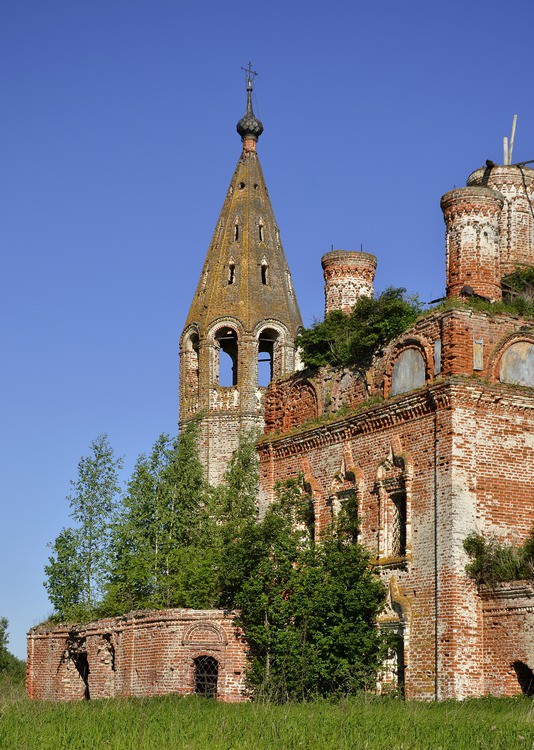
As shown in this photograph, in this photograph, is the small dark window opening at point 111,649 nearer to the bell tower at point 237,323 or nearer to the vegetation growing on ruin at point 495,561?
the vegetation growing on ruin at point 495,561

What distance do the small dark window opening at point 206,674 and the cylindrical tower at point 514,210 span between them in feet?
29.6

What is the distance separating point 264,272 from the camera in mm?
44406

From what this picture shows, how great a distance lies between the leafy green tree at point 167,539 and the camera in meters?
26.9

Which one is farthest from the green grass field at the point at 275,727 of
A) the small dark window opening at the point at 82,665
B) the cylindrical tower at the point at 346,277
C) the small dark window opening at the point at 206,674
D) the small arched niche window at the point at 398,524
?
the cylindrical tower at the point at 346,277

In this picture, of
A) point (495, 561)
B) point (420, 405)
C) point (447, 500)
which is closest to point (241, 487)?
point (420, 405)

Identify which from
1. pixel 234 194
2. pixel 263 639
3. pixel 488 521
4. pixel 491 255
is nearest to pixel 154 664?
pixel 263 639

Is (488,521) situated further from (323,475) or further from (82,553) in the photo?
(82,553)

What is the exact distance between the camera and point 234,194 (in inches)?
1788

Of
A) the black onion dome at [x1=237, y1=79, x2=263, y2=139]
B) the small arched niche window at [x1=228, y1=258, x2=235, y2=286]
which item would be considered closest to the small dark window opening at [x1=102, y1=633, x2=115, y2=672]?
the small arched niche window at [x1=228, y1=258, x2=235, y2=286]

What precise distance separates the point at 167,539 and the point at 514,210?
40.6ft

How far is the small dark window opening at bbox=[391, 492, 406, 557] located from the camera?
2127 cm

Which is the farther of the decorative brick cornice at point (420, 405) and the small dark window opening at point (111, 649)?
the small dark window opening at point (111, 649)

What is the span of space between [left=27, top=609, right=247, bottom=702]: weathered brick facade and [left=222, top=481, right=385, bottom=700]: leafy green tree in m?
0.39

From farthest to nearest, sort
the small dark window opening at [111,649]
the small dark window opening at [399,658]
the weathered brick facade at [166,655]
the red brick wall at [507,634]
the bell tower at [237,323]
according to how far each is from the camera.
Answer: the bell tower at [237,323] → the small dark window opening at [111,649] → the weathered brick facade at [166,655] → the small dark window opening at [399,658] → the red brick wall at [507,634]
